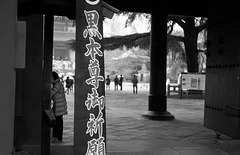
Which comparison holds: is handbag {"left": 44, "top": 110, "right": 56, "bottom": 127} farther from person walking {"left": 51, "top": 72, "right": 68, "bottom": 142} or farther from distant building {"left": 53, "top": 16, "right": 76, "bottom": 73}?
distant building {"left": 53, "top": 16, "right": 76, "bottom": 73}

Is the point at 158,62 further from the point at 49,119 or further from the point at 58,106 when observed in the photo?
the point at 49,119

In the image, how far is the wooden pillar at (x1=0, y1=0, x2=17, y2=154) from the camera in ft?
12.9

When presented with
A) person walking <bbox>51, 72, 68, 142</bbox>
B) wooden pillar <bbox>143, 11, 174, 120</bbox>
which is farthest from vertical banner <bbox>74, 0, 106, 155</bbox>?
wooden pillar <bbox>143, 11, 174, 120</bbox>

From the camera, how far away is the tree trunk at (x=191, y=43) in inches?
872

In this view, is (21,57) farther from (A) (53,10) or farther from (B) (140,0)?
(B) (140,0)

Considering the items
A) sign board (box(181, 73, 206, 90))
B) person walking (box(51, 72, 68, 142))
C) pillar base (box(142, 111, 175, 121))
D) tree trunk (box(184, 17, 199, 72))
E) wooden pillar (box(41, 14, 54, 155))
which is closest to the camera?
wooden pillar (box(41, 14, 54, 155))

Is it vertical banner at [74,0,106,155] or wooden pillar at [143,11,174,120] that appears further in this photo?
wooden pillar at [143,11,174,120]

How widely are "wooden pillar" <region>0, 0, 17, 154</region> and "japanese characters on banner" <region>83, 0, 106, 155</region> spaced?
0.92 m

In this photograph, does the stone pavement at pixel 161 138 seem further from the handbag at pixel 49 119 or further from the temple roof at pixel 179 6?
the temple roof at pixel 179 6

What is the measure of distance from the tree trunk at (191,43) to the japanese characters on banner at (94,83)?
18.5 metres

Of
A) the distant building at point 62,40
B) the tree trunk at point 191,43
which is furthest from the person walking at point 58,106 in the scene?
the distant building at point 62,40

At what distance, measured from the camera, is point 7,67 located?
396cm

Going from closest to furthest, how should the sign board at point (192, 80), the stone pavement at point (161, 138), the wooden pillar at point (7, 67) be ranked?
the wooden pillar at point (7, 67)
the stone pavement at point (161, 138)
the sign board at point (192, 80)

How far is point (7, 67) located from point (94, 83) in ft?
3.64
